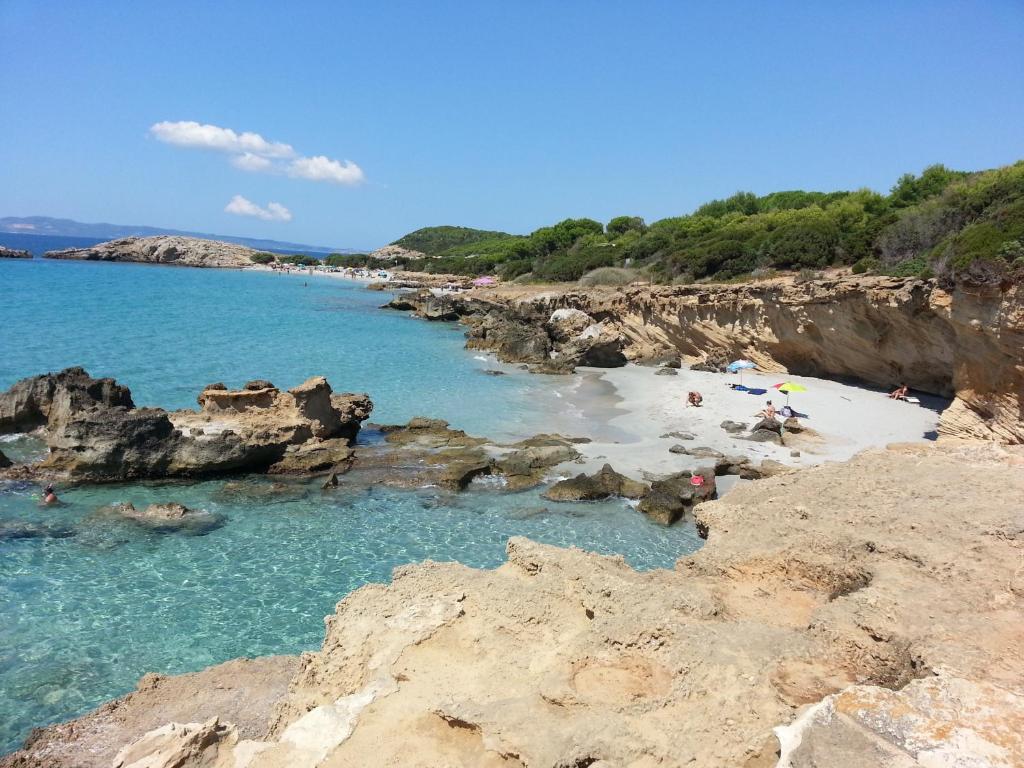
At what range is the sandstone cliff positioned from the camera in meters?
15.9

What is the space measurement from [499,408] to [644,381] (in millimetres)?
8706

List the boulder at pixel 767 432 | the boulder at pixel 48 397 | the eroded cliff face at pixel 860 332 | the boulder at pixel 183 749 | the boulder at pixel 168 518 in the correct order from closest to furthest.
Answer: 1. the boulder at pixel 183 749
2. the boulder at pixel 168 518
3. the eroded cliff face at pixel 860 332
4. the boulder at pixel 48 397
5. the boulder at pixel 767 432

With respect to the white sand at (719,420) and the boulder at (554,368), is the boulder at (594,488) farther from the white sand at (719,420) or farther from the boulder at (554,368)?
the boulder at (554,368)

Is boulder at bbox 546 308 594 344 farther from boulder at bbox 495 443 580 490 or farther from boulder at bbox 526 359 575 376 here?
boulder at bbox 495 443 580 490

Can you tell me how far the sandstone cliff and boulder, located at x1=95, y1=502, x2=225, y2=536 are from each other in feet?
60.8

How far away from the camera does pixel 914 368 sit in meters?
23.7

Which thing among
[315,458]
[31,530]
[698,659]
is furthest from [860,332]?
[31,530]

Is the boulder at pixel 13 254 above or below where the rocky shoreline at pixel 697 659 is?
above

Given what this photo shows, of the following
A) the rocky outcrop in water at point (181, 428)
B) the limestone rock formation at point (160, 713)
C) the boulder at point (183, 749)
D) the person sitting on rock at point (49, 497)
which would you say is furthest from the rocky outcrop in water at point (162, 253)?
the boulder at point (183, 749)

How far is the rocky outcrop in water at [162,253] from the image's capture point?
121 meters

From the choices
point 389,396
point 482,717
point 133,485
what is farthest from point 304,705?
point 389,396

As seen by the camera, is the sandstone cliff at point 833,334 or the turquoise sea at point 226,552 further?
the sandstone cliff at point 833,334

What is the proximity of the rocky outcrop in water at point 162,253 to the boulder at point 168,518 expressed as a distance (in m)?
126

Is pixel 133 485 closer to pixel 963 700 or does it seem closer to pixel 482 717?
pixel 482 717
